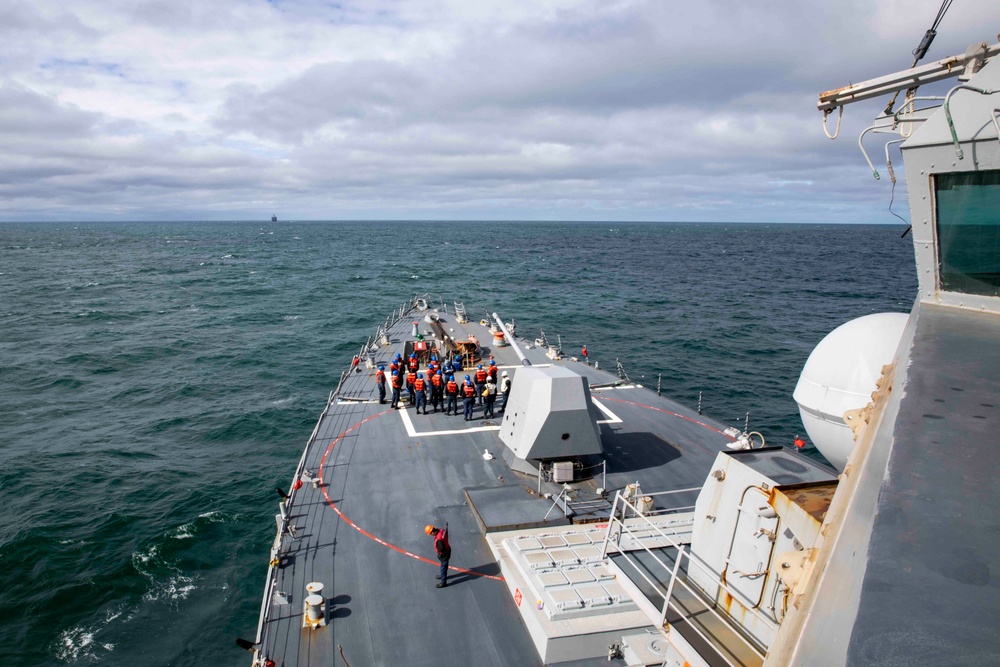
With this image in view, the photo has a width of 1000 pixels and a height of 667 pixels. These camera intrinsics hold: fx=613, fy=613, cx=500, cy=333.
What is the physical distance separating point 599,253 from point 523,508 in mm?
120152

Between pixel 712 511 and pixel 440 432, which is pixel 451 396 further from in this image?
pixel 712 511

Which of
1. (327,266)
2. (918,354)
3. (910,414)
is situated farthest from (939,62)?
(327,266)

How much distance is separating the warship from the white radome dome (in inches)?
1.1

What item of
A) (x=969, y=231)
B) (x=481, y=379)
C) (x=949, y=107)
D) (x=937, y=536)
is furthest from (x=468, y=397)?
(x=937, y=536)

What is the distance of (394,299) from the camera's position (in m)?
67.0

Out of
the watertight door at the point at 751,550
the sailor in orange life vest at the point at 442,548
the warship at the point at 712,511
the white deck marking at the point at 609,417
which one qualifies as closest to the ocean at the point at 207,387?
→ the warship at the point at 712,511

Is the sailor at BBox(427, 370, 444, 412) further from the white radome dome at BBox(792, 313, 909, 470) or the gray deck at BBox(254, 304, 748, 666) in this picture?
the white radome dome at BBox(792, 313, 909, 470)

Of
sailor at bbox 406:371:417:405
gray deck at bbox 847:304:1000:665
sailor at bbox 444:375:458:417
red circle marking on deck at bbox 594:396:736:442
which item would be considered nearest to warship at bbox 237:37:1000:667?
gray deck at bbox 847:304:1000:665

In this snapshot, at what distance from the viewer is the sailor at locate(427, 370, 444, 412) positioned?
1855cm

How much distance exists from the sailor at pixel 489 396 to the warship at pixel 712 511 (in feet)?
0.50

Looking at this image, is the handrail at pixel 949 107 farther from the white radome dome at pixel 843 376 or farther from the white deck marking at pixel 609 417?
the white deck marking at pixel 609 417

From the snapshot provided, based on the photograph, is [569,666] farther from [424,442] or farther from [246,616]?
[246,616]

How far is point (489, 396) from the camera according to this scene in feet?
58.2

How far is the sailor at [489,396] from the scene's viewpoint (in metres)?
17.7
